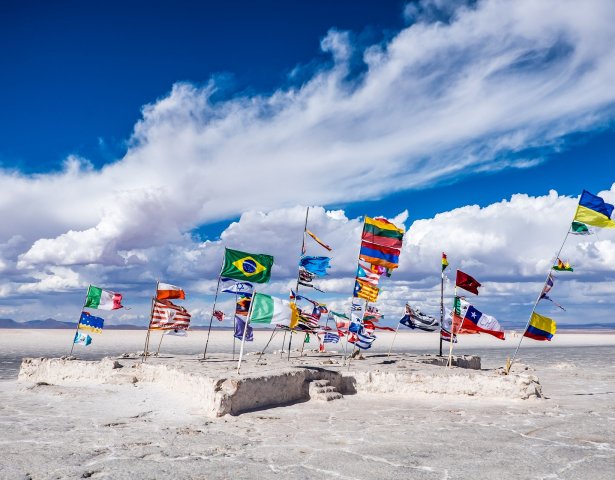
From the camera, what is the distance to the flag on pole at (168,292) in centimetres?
2370

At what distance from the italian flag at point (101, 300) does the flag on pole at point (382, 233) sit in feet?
43.0

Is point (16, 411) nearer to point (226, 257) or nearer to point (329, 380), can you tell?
point (226, 257)

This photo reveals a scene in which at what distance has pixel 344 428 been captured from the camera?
1332 cm

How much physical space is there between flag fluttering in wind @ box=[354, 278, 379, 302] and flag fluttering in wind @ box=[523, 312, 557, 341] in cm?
696

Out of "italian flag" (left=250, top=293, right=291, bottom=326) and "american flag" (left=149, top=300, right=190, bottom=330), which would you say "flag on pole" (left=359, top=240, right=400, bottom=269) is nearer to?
"italian flag" (left=250, top=293, right=291, bottom=326)

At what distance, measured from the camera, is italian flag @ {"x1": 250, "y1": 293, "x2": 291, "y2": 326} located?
17891mm

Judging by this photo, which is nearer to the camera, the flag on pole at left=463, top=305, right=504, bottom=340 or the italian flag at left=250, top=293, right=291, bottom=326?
the italian flag at left=250, top=293, right=291, bottom=326

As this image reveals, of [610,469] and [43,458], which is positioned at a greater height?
[610,469]

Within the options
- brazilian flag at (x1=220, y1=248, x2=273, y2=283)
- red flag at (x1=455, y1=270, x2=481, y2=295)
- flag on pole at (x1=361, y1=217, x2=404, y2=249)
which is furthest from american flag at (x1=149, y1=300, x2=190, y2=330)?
red flag at (x1=455, y1=270, x2=481, y2=295)

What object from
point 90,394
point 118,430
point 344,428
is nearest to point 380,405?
point 344,428

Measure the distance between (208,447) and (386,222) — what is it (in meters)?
16.1

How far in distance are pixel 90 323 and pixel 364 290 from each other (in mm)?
13971

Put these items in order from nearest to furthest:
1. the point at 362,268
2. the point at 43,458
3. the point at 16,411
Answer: the point at 43,458 < the point at 16,411 < the point at 362,268

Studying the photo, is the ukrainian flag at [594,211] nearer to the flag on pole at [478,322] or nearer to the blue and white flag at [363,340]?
the flag on pole at [478,322]
